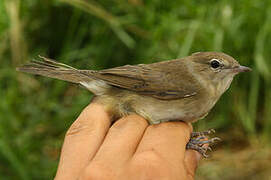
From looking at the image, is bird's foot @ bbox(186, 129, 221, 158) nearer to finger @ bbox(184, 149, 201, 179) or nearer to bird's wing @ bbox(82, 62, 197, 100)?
finger @ bbox(184, 149, 201, 179)

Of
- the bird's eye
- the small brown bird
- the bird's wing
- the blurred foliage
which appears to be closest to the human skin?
the small brown bird

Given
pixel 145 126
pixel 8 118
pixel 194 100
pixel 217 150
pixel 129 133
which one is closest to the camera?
pixel 129 133

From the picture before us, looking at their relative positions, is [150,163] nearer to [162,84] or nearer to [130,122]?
[130,122]

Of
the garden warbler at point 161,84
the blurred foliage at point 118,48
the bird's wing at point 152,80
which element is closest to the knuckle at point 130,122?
the garden warbler at point 161,84

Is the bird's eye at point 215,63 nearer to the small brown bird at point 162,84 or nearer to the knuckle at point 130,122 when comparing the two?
the small brown bird at point 162,84

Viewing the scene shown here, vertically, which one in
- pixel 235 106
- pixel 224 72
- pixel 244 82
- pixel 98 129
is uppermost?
pixel 244 82

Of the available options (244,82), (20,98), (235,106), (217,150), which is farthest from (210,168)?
(20,98)

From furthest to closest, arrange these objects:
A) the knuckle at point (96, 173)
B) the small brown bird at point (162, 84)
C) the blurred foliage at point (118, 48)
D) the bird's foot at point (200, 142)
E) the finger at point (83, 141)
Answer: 1. the blurred foliage at point (118, 48)
2. the small brown bird at point (162, 84)
3. the bird's foot at point (200, 142)
4. the finger at point (83, 141)
5. the knuckle at point (96, 173)

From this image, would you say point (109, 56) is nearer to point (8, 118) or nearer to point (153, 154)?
point (8, 118)
